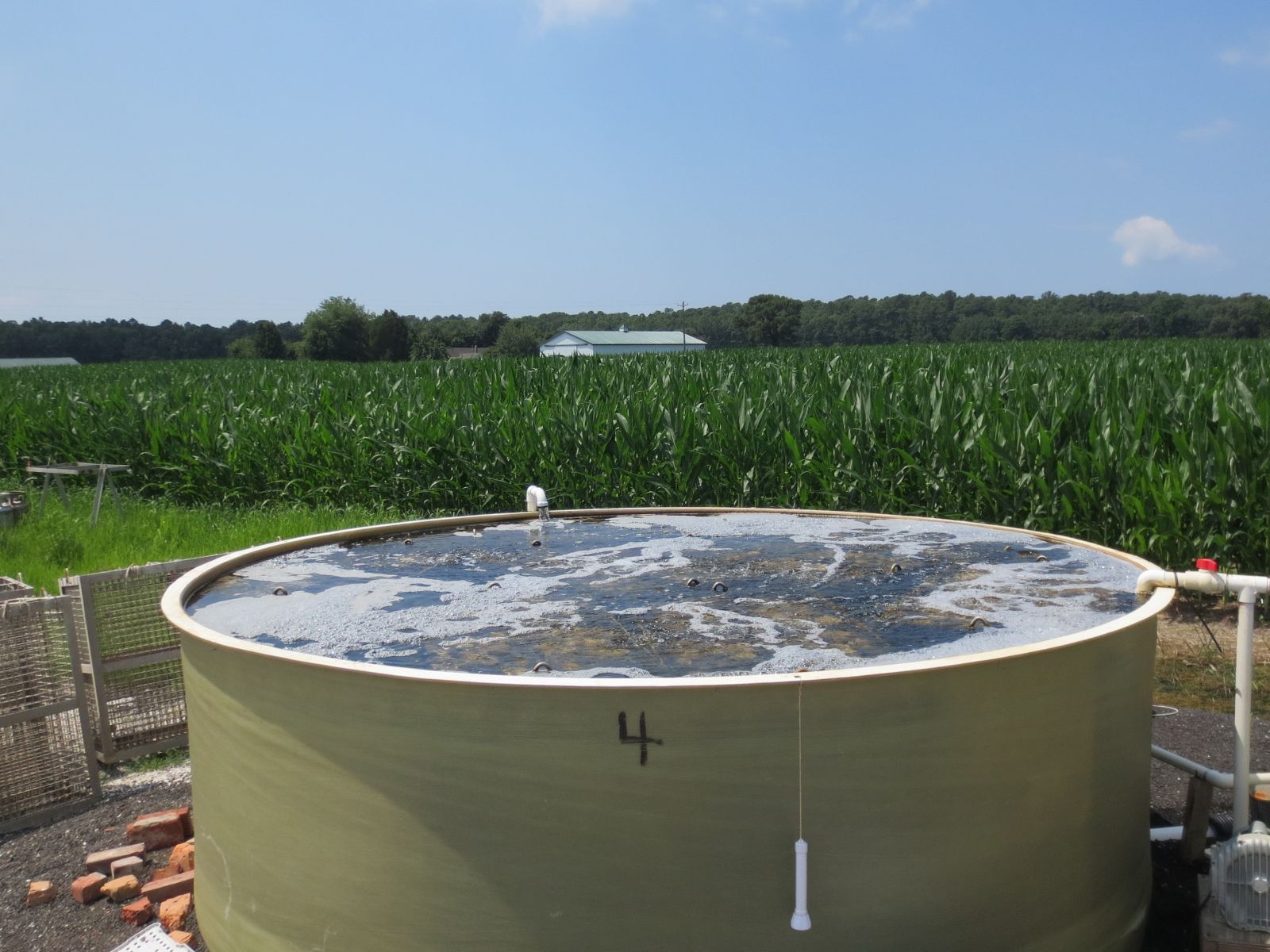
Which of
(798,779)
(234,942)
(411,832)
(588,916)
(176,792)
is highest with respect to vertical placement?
(798,779)

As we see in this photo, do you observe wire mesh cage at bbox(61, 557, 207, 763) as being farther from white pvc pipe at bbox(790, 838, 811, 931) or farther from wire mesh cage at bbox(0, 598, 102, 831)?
white pvc pipe at bbox(790, 838, 811, 931)

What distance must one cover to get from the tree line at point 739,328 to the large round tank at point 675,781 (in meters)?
51.6

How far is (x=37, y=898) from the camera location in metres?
3.45

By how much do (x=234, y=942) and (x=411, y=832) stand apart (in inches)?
33.1

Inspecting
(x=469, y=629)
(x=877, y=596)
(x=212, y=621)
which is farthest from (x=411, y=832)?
(x=877, y=596)

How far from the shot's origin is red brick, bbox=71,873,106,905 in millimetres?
3443

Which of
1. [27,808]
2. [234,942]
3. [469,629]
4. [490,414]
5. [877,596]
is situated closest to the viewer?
[234,942]

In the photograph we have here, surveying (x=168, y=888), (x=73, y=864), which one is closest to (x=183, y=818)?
(x=73, y=864)

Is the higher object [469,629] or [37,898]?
[469,629]

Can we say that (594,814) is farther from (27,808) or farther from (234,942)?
(27,808)

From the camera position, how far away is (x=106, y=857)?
12.0 feet

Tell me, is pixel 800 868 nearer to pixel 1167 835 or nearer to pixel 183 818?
pixel 1167 835

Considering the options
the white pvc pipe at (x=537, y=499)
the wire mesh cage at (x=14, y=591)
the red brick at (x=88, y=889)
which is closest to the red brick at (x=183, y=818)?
the red brick at (x=88, y=889)

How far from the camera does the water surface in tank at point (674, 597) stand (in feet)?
8.61
